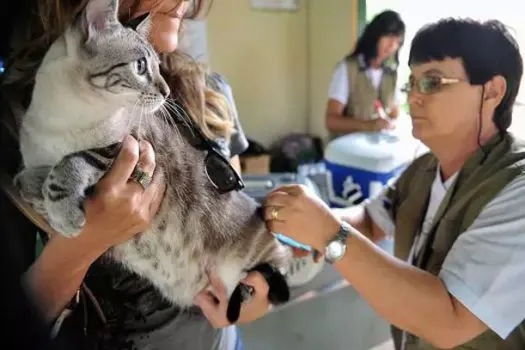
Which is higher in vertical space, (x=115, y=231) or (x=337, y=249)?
(x=115, y=231)

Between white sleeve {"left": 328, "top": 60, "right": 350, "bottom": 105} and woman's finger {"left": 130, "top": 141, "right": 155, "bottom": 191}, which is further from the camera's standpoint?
Result: white sleeve {"left": 328, "top": 60, "right": 350, "bottom": 105}

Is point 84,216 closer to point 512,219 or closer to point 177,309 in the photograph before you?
point 177,309

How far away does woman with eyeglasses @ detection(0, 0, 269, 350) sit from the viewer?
549 millimetres

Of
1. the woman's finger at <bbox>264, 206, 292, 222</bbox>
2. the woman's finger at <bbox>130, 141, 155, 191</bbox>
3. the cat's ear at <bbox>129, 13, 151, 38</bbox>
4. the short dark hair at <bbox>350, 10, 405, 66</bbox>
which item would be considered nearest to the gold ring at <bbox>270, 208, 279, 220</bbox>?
the woman's finger at <bbox>264, 206, 292, 222</bbox>

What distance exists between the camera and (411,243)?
41.3 inches

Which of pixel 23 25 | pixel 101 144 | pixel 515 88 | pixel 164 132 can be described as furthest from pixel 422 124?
pixel 23 25

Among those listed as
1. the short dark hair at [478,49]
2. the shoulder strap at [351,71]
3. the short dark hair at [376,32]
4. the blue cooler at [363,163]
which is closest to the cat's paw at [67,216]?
the short dark hair at [478,49]

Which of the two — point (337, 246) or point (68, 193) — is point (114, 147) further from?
point (337, 246)

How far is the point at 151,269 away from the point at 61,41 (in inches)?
13.1

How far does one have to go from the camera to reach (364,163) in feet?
5.08

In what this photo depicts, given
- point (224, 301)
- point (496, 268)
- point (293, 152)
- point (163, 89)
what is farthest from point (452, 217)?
point (293, 152)

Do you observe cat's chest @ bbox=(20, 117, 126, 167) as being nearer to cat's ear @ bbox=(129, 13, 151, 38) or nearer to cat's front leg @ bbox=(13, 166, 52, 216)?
cat's front leg @ bbox=(13, 166, 52, 216)

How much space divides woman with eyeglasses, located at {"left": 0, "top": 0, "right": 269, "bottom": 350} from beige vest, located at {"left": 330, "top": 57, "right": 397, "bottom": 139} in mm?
981

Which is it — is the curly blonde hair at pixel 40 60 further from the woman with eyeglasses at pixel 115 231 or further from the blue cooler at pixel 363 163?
the blue cooler at pixel 363 163
